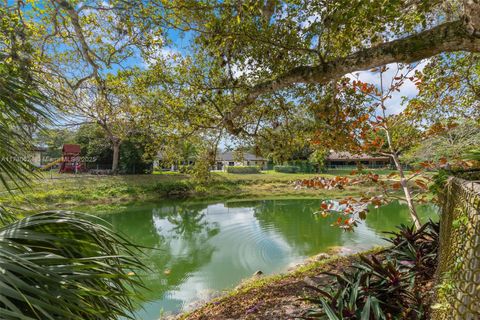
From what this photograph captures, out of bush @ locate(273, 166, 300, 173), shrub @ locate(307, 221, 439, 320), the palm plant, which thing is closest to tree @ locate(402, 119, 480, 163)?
shrub @ locate(307, 221, 439, 320)

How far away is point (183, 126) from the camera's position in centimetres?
512

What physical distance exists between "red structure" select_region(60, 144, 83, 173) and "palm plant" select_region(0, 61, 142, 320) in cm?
A: 2150

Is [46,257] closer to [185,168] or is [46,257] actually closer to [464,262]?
[464,262]

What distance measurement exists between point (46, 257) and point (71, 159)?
2265 cm

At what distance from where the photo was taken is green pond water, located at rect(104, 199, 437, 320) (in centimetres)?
526

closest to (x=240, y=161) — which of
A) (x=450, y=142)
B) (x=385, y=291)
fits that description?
(x=385, y=291)

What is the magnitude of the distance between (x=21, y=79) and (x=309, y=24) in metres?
2.97

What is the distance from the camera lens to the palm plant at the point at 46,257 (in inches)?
29.7

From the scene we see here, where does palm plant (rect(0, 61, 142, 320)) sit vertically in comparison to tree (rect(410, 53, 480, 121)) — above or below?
below

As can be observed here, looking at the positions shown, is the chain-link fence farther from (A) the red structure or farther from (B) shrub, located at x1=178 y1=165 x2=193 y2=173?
(A) the red structure

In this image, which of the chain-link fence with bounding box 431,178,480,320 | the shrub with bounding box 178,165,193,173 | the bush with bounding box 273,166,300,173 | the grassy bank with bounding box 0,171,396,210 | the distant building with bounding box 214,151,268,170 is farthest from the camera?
the bush with bounding box 273,166,300,173

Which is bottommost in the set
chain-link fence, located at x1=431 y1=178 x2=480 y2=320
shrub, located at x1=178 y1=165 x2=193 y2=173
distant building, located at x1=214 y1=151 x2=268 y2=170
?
chain-link fence, located at x1=431 y1=178 x2=480 y2=320

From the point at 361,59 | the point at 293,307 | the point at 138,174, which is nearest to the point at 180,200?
the point at 138,174

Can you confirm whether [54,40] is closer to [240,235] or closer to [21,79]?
[21,79]
